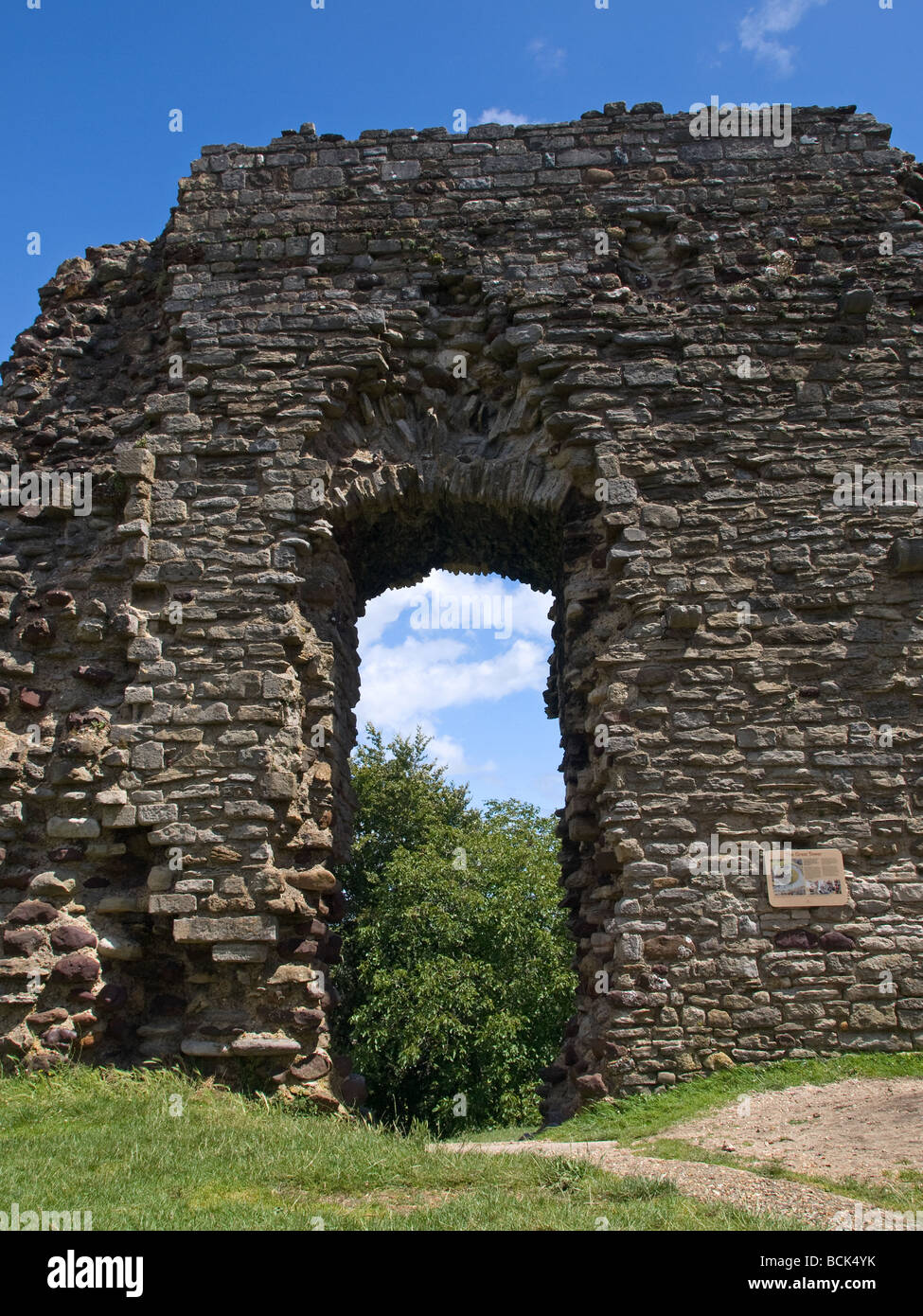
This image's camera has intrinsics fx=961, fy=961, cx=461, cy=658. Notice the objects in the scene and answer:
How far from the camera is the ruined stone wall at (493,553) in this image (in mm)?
6211

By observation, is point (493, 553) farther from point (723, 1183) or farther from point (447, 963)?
point (447, 963)

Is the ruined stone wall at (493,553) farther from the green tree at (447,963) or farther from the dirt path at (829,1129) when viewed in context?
the green tree at (447,963)

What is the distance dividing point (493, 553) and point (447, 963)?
31.5 ft

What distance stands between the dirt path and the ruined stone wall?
19.4 inches

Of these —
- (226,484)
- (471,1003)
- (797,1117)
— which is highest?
(226,484)

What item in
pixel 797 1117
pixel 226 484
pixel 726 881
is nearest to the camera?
pixel 797 1117

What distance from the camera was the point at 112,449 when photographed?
774cm

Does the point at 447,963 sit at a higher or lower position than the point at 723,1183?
lower

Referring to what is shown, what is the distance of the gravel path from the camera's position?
351 cm

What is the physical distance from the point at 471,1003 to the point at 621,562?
10716mm

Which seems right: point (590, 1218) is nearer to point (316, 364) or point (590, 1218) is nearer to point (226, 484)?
point (226, 484)

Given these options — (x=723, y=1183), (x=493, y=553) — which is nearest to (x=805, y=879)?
(x=723, y=1183)

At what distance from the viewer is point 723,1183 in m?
3.94
